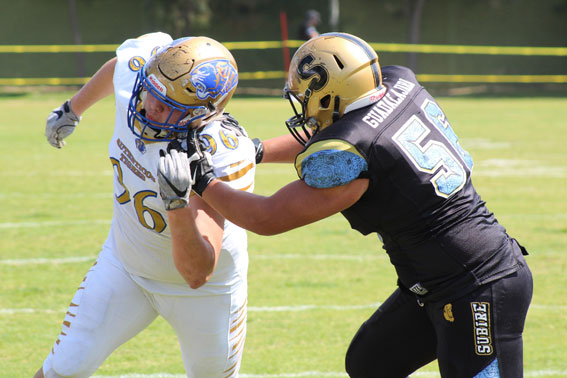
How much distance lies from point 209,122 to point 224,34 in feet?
91.9

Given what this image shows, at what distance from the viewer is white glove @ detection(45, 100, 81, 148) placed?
12.8 feet

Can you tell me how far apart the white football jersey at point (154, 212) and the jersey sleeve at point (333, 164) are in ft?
1.60

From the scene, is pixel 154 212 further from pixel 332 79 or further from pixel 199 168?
pixel 332 79

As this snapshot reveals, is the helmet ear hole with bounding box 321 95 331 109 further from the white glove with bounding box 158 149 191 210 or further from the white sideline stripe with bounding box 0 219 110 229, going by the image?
the white sideline stripe with bounding box 0 219 110 229

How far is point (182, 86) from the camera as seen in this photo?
9.86 ft

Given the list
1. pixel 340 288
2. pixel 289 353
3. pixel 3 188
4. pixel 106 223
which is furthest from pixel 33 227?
pixel 289 353

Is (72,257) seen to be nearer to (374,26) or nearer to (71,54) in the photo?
(71,54)

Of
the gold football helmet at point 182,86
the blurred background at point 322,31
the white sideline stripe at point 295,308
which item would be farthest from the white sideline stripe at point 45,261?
the blurred background at point 322,31

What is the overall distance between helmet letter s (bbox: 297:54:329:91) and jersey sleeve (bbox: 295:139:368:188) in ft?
0.92

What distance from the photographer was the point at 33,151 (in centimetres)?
1145

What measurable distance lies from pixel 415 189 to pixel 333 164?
35 cm

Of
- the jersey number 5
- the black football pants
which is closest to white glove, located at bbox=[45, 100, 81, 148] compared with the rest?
the jersey number 5

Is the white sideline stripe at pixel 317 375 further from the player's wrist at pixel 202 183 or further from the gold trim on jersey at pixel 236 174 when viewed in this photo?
the player's wrist at pixel 202 183

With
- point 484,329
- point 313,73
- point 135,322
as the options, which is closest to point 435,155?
point 313,73
